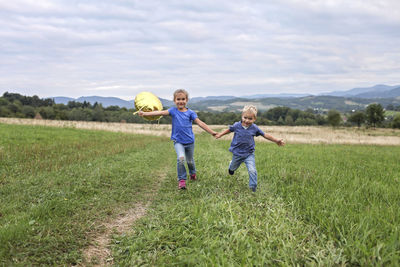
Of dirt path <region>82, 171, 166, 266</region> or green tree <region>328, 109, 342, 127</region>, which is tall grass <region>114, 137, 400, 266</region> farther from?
green tree <region>328, 109, 342, 127</region>

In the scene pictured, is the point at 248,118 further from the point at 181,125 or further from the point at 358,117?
the point at 358,117

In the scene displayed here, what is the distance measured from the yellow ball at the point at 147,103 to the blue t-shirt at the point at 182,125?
76 cm

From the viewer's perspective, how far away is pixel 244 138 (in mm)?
6602

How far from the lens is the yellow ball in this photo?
297 inches

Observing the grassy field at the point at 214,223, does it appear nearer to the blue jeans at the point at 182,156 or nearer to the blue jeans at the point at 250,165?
the blue jeans at the point at 250,165

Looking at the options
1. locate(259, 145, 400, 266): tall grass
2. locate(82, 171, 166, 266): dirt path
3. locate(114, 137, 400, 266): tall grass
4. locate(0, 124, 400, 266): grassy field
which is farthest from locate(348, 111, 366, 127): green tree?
locate(82, 171, 166, 266): dirt path

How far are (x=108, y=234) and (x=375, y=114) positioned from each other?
3699 inches

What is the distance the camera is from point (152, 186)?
7660mm

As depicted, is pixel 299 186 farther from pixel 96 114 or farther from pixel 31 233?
pixel 96 114

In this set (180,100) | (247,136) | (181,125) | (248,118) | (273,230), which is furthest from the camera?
(181,125)

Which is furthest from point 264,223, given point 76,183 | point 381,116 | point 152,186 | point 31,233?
point 381,116

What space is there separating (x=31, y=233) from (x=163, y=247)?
2034 millimetres

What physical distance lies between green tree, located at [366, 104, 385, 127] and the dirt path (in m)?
92.5

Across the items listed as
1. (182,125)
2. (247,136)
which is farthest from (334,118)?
(182,125)
